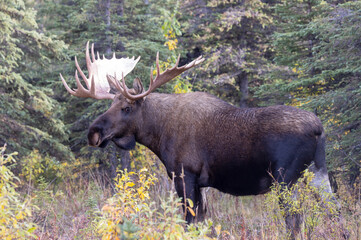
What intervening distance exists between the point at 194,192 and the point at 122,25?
7.78 meters

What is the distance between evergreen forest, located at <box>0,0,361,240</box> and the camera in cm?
386

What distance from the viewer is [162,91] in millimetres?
11531

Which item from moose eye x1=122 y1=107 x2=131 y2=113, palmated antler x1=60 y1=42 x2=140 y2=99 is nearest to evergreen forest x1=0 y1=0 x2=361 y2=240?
moose eye x1=122 y1=107 x2=131 y2=113

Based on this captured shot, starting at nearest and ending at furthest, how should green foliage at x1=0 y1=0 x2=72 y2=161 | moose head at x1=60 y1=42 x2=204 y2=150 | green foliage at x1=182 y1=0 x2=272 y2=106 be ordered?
moose head at x1=60 y1=42 x2=204 y2=150, green foliage at x1=0 y1=0 x2=72 y2=161, green foliage at x1=182 y1=0 x2=272 y2=106

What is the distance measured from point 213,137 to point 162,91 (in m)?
6.19

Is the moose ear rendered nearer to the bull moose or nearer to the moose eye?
the bull moose

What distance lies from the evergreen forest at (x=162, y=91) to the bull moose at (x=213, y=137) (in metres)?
0.31

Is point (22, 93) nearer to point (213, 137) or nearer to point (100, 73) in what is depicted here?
point (100, 73)

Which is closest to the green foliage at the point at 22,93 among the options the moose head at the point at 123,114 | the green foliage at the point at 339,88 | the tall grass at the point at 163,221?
the tall grass at the point at 163,221

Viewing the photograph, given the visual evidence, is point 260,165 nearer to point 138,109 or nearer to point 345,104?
point 138,109

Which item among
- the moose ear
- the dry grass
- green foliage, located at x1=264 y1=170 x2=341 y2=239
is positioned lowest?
the dry grass

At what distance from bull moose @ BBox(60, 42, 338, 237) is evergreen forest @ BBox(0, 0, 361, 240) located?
12.3 inches

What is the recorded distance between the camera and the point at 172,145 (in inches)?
225

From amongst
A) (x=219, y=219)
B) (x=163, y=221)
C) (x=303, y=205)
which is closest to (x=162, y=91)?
(x=219, y=219)
